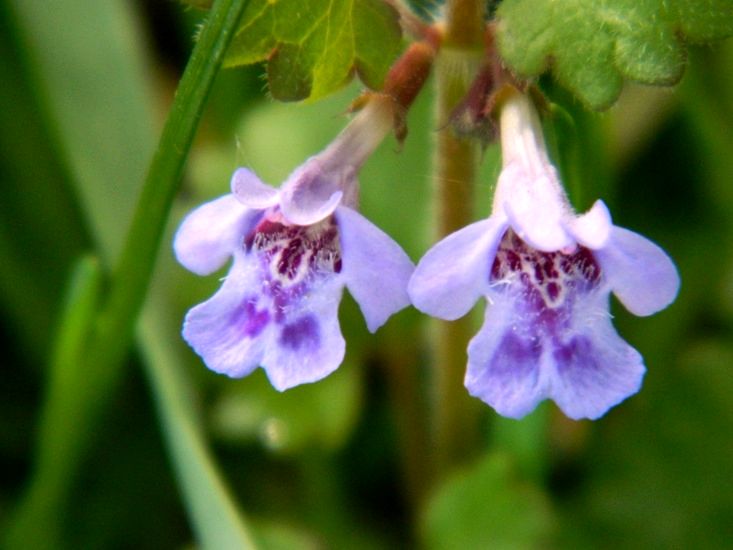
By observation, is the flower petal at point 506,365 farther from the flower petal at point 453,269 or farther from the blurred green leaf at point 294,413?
the blurred green leaf at point 294,413

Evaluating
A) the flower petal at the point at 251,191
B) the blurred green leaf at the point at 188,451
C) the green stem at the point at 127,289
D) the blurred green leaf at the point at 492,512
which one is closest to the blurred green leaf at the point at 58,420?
the green stem at the point at 127,289

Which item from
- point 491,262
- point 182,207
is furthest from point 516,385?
point 182,207

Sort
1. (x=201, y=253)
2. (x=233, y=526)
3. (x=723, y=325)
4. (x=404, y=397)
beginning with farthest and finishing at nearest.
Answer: (x=723, y=325), (x=404, y=397), (x=233, y=526), (x=201, y=253)

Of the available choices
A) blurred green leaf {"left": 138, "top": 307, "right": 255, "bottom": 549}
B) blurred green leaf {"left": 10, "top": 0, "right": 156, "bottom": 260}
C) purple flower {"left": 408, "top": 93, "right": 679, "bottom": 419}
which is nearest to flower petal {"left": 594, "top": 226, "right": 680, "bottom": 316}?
purple flower {"left": 408, "top": 93, "right": 679, "bottom": 419}

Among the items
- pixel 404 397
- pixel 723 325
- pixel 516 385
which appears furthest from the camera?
pixel 723 325

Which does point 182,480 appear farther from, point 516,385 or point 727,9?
point 727,9
